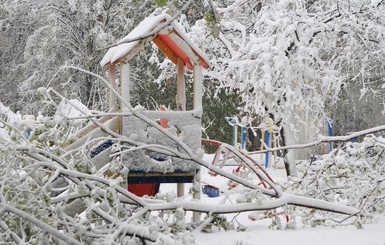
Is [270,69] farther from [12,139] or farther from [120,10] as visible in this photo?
[120,10]

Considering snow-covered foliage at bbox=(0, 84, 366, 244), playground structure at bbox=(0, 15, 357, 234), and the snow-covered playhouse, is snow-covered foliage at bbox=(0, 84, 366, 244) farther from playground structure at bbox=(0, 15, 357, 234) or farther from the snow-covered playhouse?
the snow-covered playhouse

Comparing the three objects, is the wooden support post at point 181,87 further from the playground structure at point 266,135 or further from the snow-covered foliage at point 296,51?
the playground structure at point 266,135

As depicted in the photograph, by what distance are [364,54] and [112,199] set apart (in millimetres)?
8907

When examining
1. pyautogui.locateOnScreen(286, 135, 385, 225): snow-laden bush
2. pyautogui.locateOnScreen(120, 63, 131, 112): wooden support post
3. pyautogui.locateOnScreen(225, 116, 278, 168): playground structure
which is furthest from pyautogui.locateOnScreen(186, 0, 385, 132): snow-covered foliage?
pyautogui.locateOnScreen(120, 63, 131, 112): wooden support post

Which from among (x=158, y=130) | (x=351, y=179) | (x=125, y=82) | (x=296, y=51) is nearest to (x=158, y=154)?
(x=158, y=130)

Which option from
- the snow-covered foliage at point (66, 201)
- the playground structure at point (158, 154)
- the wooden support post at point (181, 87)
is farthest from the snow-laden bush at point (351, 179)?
the wooden support post at point (181, 87)

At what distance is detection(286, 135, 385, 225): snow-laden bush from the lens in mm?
5832

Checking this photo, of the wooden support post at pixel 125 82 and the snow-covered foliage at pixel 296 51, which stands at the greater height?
the snow-covered foliage at pixel 296 51

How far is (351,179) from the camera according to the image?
611cm

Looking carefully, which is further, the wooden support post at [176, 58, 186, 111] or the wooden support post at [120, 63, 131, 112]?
the wooden support post at [176, 58, 186, 111]

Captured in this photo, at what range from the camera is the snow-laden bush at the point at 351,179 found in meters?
5.83

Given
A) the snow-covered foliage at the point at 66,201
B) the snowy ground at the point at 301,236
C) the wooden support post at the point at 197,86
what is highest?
the wooden support post at the point at 197,86

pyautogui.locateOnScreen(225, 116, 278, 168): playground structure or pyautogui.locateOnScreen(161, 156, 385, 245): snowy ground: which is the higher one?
pyautogui.locateOnScreen(225, 116, 278, 168): playground structure

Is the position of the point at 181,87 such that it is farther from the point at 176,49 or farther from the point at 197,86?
the point at 197,86
